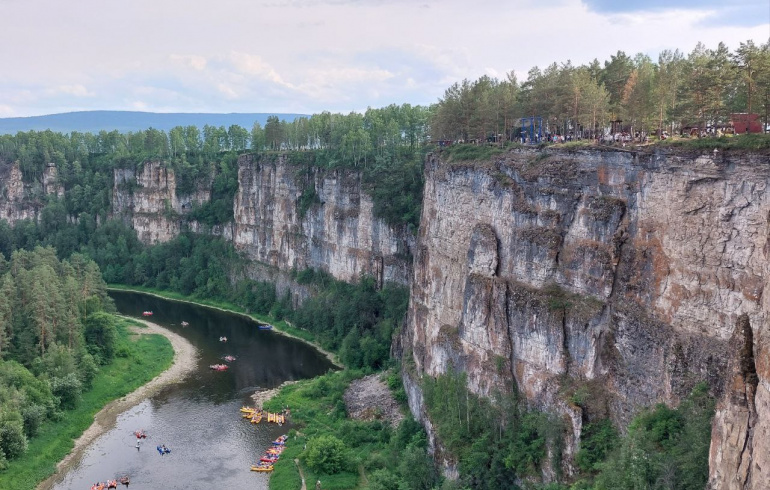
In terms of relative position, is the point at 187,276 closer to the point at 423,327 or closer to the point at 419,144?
the point at 419,144

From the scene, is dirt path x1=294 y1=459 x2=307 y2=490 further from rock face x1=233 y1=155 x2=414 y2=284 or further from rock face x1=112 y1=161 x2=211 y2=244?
rock face x1=112 y1=161 x2=211 y2=244

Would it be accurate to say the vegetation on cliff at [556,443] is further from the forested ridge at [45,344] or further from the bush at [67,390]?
the bush at [67,390]

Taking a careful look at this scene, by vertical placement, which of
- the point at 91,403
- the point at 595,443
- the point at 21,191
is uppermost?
the point at 21,191

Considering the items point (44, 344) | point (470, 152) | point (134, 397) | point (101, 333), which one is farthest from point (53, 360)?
point (470, 152)

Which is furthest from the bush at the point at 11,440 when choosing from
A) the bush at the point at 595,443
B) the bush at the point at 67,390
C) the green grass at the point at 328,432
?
the bush at the point at 595,443

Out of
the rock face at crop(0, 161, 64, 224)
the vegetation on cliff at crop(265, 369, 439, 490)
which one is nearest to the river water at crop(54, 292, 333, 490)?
the vegetation on cliff at crop(265, 369, 439, 490)

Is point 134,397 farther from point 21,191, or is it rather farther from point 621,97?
point 21,191

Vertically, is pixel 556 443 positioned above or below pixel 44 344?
above
